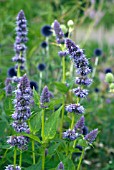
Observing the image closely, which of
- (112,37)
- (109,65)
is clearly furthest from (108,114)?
(112,37)

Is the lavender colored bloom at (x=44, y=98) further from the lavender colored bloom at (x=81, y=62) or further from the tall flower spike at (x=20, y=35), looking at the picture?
the tall flower spike at (x=20, y=35)

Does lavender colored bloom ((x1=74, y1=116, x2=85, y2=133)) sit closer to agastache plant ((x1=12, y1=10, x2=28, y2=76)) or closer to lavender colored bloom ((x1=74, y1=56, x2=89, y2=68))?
lavender colored bloom ((x1=74, y1=56, x2=89, y2=68))

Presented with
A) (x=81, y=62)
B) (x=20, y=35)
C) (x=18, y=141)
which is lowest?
(x=18, y=141)

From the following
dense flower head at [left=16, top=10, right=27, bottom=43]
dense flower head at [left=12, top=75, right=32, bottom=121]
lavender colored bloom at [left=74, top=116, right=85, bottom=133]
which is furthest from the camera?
dense flower head at [left=16, top=10, right=27, bottom=43]

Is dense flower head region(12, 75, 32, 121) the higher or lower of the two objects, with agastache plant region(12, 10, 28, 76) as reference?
lower

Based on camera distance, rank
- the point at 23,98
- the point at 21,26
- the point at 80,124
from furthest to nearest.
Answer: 1. the point at 21,26
2. the point at 80,124
3. the point at 23,98

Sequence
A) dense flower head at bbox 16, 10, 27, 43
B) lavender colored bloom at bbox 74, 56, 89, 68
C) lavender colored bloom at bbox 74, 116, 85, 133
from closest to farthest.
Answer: lavender colored bloom at bbox 74, 56, 89, 68, lavender colored bloom at bbox 74, 116, 85, 133, dense flower head at bbox 16, 10, 27, 43

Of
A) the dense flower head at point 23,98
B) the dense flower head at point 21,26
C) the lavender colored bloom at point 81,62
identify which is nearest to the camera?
the dense flower head at point 23,98

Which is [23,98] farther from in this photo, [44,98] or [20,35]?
[20,35]

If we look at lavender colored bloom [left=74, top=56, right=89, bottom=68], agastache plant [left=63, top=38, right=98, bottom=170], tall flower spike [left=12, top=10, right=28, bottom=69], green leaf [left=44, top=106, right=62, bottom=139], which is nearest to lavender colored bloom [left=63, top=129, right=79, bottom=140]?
agastache plant [left=63, top=38, right=98, bottom=170]

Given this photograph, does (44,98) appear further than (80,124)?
No

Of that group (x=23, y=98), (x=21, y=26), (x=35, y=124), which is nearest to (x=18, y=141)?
(x=35, y=124)

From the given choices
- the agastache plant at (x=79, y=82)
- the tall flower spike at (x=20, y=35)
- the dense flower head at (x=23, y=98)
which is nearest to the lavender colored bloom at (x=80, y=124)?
the agastache plant at (x=79, y=82)

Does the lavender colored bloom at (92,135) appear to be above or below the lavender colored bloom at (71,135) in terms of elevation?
below
